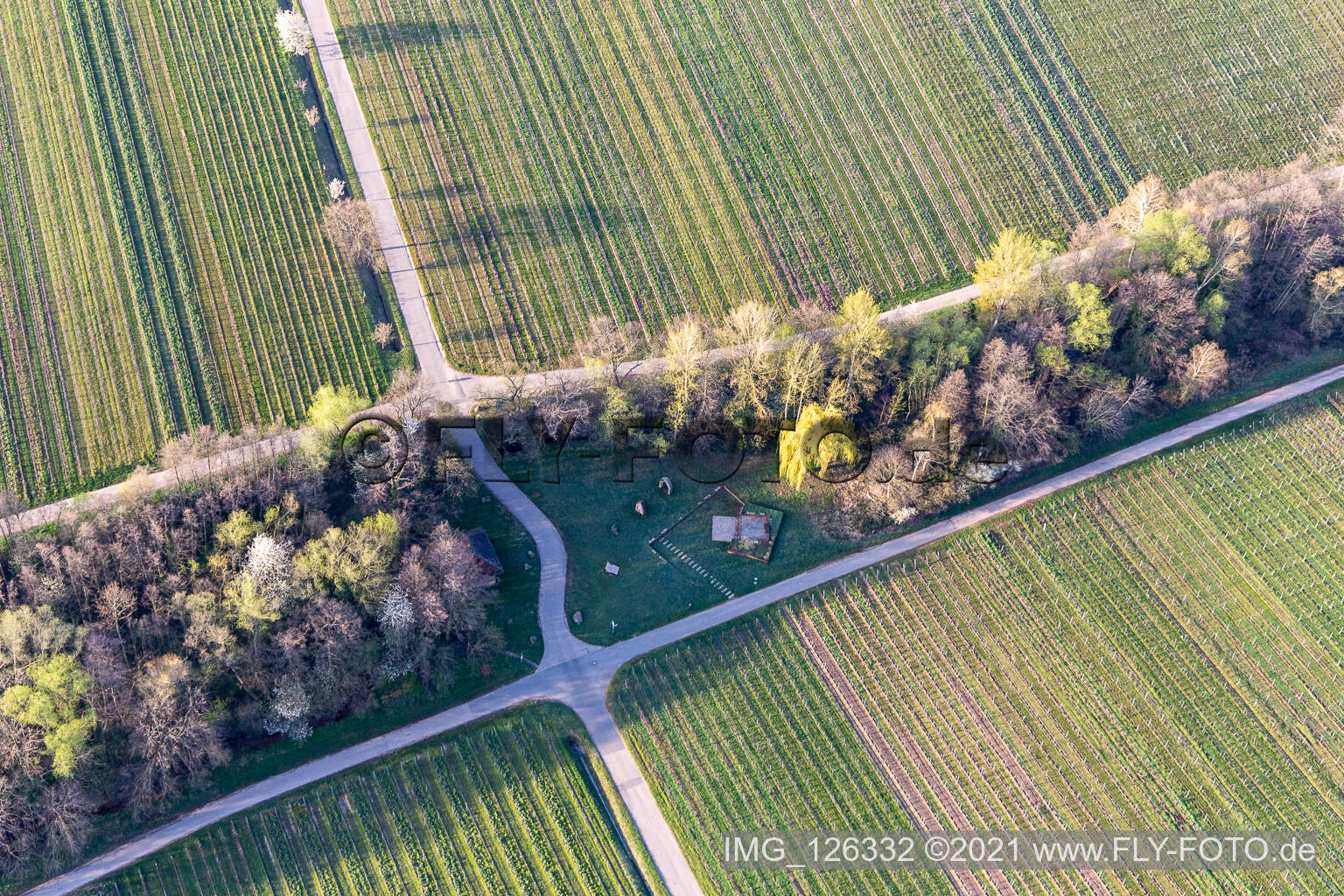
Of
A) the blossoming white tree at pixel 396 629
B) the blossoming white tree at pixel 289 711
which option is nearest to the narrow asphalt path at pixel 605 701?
the blossoming white tree at pixel 289 711

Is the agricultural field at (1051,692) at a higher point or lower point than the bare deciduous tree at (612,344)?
lower

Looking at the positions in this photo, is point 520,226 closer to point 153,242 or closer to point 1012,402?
point 153,242

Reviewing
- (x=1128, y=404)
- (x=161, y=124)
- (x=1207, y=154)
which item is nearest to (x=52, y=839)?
(x=161, y=124)

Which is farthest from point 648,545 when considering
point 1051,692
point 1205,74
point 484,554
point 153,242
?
point 1205,74

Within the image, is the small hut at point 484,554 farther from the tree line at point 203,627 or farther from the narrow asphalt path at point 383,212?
the narrow asphalt path at point 383,212

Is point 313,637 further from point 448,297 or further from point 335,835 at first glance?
point 448,297

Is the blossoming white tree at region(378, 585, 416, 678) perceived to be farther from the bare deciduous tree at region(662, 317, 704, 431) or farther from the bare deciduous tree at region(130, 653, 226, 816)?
the bare deciduous tree at region(662, 317, 704, 431)

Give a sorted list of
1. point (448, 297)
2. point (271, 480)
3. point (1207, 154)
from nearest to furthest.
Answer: point (271, 480), point (448, 297), point (1207, 154)
